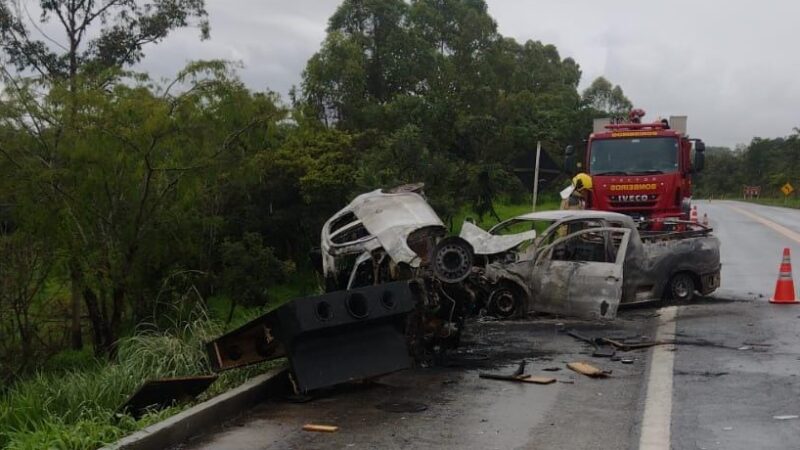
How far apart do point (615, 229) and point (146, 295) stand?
8.35m

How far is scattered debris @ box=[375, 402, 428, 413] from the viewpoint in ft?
22.1

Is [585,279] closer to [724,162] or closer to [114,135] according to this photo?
[114,135]

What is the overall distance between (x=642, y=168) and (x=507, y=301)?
648 cm

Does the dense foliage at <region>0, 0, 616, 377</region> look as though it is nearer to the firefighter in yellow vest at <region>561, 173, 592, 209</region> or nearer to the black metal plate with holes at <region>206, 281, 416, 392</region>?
the firefighter in yellow vest at <region>561, 173, 592, 209</region>

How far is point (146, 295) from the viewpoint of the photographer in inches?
577

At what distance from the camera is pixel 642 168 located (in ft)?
53.0

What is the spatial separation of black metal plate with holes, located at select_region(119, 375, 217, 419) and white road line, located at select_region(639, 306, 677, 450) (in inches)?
144

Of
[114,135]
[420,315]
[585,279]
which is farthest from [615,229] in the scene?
[114,135]

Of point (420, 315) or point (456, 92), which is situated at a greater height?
point (456, 92)

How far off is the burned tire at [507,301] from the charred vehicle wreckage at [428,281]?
0.01 m

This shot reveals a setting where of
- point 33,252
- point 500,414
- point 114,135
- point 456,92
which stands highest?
point 456,92

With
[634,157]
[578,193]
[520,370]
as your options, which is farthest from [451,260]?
[634,157]

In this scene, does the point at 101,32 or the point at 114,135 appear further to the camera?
the point at 101,32

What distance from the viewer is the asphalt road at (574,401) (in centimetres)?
584
